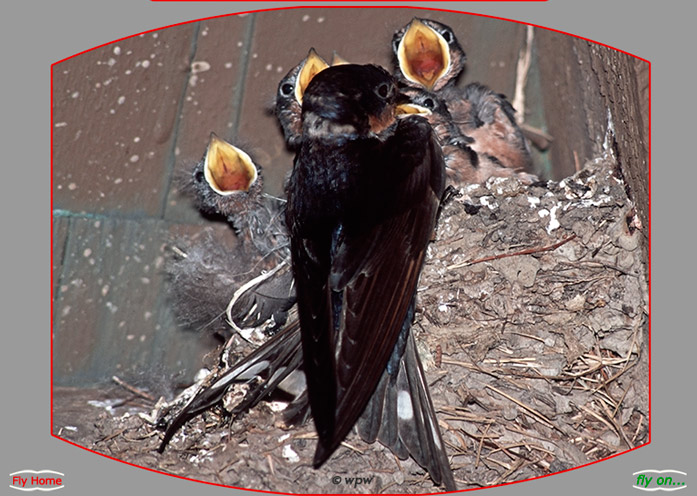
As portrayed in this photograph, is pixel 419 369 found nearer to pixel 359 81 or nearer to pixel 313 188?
pixel 313 188

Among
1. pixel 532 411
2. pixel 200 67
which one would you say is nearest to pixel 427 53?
pixel 200 67

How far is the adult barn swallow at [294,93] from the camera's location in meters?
2.85

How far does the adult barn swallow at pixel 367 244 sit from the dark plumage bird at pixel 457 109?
0.39m

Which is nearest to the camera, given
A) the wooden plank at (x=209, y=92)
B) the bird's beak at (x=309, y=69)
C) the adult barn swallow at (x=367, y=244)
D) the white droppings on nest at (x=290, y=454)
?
the adult barn swallow at (x=367, y=244)

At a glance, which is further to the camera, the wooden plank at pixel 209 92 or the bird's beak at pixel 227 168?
the bird's beak at pixel 227 168

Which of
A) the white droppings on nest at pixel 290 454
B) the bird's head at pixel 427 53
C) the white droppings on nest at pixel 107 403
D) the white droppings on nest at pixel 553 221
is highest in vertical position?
the bird's head at pixel 427 53

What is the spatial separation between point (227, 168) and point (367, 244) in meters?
0.75

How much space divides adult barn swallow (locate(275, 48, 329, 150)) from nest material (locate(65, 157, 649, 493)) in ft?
1.80

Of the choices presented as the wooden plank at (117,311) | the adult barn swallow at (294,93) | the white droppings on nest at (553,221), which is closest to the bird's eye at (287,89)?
the adult barn swallow at (294,93)

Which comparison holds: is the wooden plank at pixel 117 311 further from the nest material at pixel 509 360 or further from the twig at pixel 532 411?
the twig at pixel 532 411

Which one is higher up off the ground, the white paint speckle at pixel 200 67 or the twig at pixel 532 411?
the white paint speckle at pixel 200 67

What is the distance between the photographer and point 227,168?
3.02m

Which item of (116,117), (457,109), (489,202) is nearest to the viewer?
(116,117)

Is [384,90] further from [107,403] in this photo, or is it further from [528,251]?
[107,403]
